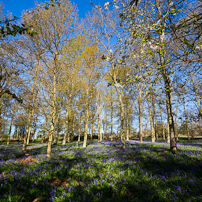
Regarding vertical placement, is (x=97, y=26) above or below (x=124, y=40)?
above

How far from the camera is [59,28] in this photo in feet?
28.0

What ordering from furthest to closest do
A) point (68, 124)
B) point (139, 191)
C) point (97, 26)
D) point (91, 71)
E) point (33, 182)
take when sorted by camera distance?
point (68, 124) → point (91, 71) → point (97, 26) → point (33, 182) → point (139, 191)

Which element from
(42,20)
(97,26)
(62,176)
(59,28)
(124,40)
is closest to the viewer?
(62,176)

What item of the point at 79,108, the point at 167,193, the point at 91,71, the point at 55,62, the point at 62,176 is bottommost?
the point at 62,176

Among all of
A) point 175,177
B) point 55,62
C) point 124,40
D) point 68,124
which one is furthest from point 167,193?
point 68,124

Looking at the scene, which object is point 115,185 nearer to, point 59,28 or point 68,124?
point 59,28

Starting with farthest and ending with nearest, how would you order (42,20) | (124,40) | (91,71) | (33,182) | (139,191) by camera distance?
1. (91,71)
2. (42,20)
3. (124,40)
4. (33,182)
5. (139,191)

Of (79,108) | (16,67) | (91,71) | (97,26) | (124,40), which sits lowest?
(79,108)

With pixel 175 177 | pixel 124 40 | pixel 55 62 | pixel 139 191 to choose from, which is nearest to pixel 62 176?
pixel 139 191

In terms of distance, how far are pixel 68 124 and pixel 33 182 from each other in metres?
12.7

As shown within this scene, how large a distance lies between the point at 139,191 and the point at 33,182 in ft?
12.1

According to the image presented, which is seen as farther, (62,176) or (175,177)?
(62,176)

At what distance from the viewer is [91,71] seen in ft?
48.6

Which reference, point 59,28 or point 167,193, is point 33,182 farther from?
point 59,28
